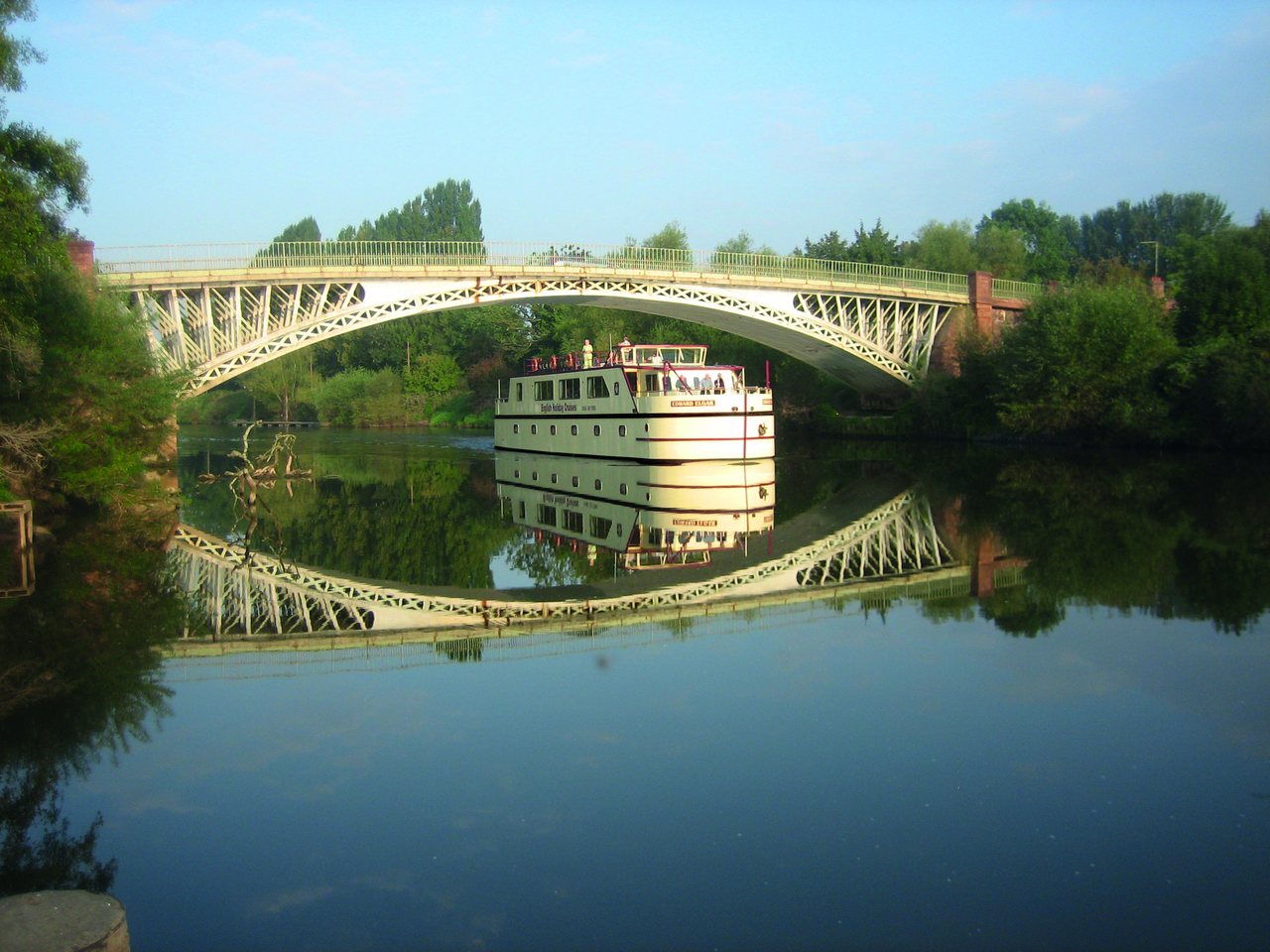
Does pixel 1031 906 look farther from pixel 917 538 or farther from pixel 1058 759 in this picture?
pixel 917 538

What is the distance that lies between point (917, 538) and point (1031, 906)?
44.2 ft

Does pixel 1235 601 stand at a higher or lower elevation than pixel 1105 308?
lower

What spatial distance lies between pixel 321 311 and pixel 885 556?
2522 cm

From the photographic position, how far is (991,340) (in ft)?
153

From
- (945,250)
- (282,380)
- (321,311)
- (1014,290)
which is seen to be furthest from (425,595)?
(282,380)

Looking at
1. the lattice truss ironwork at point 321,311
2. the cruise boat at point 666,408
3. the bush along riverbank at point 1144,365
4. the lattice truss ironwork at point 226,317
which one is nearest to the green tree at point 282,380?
the lattice truss ironwork at point 321,311

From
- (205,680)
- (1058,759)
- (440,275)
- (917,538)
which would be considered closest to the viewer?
(1058,759)

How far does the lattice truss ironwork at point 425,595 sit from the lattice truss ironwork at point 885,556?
0.01 metres

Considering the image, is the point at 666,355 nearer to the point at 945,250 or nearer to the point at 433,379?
the point at 945,250

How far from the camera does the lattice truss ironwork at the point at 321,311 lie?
113 feet

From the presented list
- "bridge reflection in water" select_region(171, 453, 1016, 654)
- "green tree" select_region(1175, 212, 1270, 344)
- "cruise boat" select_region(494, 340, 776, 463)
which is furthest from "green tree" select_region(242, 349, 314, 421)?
"green tree" select_region(1175, 212, 1270, 344)

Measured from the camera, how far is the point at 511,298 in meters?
39.2

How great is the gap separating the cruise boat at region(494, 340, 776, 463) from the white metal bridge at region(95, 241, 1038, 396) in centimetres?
557

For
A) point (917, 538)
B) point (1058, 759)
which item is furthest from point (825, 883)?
point (917, 538)
